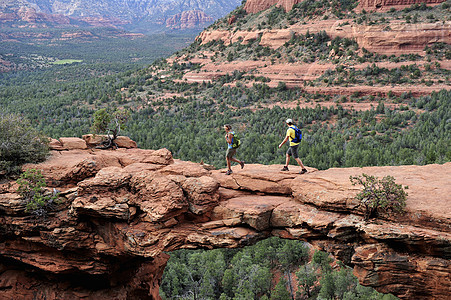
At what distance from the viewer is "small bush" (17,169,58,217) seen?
1308 centimetres

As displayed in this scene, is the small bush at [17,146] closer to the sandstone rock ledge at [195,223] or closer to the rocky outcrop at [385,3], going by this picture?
the sandstone rock ledge at [195,223]

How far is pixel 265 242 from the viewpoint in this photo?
35.2m

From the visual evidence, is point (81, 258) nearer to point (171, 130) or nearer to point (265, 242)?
point (265, 242)

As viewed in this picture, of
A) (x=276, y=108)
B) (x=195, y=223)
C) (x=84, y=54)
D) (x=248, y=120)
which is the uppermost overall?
(x=84, y=54)

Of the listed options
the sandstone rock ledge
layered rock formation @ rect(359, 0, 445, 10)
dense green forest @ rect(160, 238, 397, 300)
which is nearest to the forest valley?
dense green forest @ rect(160, 238, 397, 300)

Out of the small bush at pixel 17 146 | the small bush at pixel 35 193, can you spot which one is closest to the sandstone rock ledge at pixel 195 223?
the small bush at pixel 35 193

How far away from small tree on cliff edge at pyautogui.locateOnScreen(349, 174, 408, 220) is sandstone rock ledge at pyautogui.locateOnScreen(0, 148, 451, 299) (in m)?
0.36

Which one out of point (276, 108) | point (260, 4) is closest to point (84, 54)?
point (260, 4)

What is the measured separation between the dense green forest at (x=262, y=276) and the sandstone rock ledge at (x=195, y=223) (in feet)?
44.7

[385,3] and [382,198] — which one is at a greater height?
[385,3]

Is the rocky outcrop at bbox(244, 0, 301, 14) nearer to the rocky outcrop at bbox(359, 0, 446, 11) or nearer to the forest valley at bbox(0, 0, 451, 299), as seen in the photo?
the forest valley at bbox(0, 0, 451, 299)

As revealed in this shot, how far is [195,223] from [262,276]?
1748 cm

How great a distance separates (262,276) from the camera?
93.1 feet

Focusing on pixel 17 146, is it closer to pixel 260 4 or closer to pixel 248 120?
pixel 248 120
